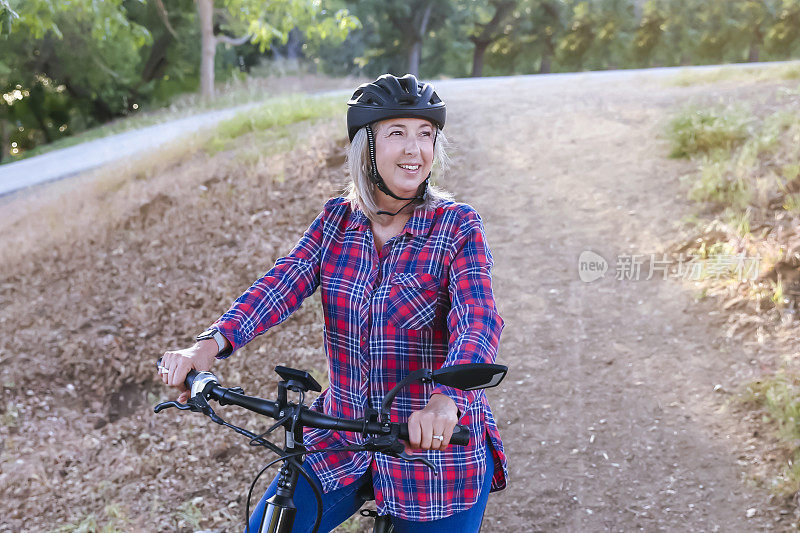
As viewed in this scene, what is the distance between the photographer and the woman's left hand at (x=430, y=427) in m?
1.67

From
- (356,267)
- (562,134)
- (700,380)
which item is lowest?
(700,380)

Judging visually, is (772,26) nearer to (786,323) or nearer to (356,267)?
(786,323)

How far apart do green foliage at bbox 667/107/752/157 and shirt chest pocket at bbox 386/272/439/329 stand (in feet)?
19.5

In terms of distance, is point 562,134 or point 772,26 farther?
point 772,26

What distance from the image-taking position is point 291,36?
74.4 feet

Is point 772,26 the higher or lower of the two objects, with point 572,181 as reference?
higher

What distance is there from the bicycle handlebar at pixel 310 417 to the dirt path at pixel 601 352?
8.19ft

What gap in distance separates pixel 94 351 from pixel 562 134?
602 centimetres

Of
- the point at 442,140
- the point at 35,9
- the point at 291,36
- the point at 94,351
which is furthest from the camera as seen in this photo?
the point at 291,36

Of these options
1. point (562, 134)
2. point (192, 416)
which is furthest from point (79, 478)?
point (562, 134)

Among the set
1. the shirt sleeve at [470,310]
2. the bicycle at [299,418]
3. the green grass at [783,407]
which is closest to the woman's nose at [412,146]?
the shirt sleeve at [470,310]

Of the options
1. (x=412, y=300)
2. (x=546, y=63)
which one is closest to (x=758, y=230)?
(x=412, y=300)

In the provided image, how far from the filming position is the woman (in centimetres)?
202

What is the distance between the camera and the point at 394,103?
218 cm
